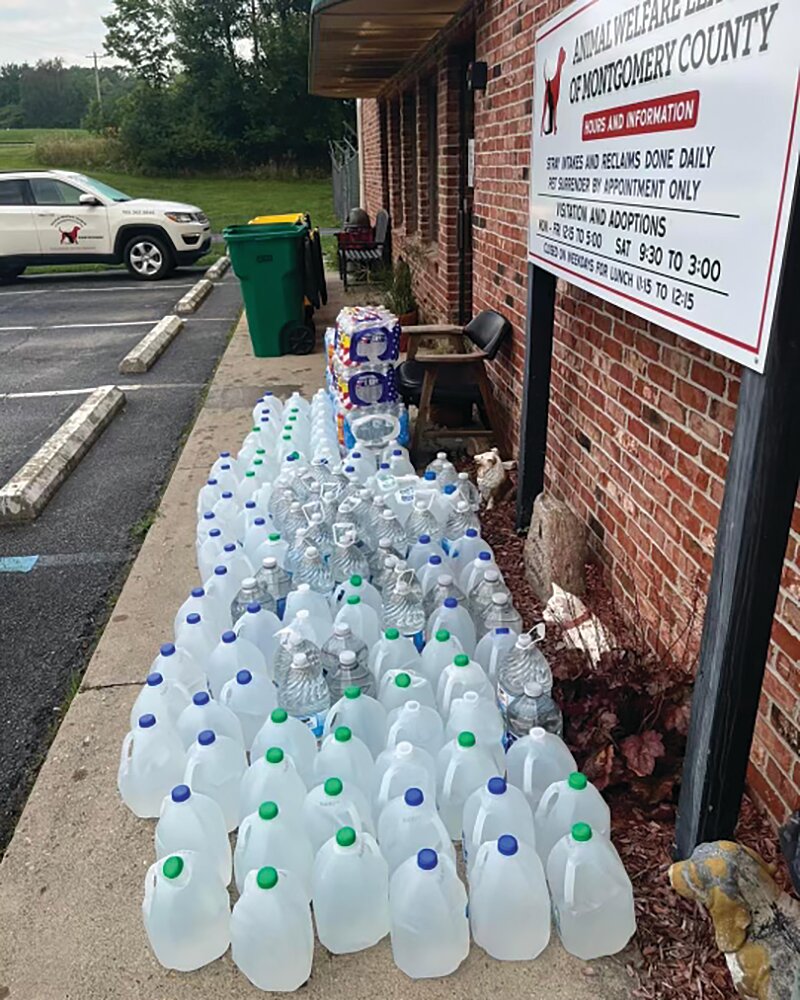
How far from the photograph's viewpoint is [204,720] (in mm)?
2670

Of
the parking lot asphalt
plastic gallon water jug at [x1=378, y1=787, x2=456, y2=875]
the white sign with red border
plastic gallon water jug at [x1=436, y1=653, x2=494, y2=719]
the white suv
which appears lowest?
the parking lot asphalt

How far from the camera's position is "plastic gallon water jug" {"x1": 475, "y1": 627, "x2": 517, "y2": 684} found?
9.84ft

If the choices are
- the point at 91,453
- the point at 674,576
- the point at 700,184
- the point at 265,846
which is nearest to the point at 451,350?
the point at 91,453

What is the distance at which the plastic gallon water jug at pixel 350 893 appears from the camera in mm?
2133

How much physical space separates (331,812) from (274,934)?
33 cm

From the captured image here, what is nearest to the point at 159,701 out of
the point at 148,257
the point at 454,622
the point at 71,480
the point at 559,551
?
the point at 454,622

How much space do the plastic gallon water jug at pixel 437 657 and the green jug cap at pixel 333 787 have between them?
2.59 feet

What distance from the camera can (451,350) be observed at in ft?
21.9

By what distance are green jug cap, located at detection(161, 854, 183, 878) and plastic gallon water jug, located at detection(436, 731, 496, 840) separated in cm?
81

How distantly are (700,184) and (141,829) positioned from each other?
8.28ft

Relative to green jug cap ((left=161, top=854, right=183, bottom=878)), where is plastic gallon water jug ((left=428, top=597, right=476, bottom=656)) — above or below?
below

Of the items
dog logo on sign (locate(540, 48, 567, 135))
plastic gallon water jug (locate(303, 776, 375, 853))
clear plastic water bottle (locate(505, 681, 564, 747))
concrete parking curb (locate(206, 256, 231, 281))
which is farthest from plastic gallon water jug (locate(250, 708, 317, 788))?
concrete parking curb (locate(206, 256, 231, 281))

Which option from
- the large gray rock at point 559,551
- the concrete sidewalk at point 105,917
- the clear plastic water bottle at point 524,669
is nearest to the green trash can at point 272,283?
the large gray rock at point 559,551

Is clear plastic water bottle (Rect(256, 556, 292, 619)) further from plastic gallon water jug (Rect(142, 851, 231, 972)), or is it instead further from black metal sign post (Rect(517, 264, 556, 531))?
black metal sign post (Rect(517, 264, 556, 531))
